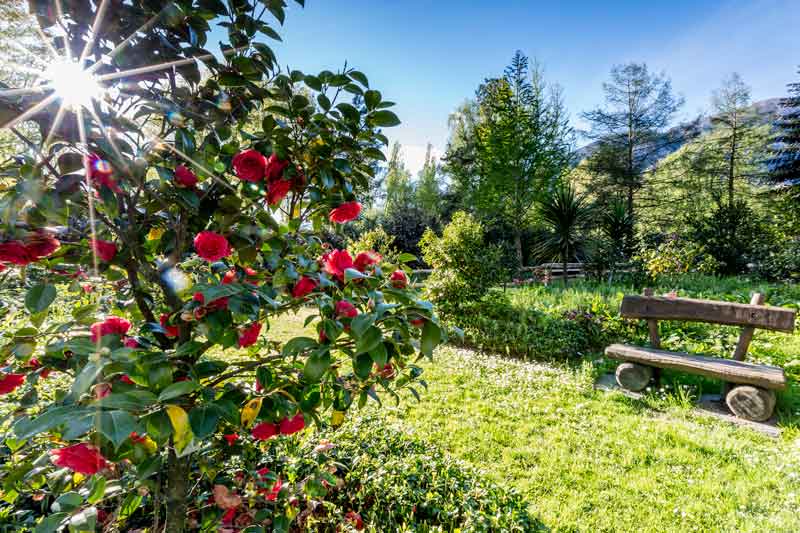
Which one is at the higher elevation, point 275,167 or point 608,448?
point 275,167

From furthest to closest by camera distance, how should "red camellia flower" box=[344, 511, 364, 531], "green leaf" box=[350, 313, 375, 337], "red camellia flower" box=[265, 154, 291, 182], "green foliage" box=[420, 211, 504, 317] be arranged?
"green foliage" box=[420, 211, 504, 317]
"red camellia flower" box=[344, 511, 364, 531]
"red camellia flower" box=[265, 154, 291, 182]
"green leaf" box=[350, 313, 375, 337]

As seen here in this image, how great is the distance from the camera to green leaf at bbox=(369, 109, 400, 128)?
100cm

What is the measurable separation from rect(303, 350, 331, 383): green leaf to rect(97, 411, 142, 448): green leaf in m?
0.28

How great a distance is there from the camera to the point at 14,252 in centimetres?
66

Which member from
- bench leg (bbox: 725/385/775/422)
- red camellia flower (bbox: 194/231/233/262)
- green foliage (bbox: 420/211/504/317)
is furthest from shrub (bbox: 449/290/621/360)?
red camellia flower (bbox: 194/231/233/262)

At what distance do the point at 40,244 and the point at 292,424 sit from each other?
712 millimetres

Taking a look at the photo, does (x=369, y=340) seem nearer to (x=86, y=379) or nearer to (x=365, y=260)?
(x=365, y=260)

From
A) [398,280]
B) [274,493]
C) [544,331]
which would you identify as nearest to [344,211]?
[398,280]

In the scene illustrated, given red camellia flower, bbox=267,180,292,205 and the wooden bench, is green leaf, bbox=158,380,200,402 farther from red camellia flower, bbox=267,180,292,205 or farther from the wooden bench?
the wooden bench

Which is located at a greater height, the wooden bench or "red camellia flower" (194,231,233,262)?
"red camellia flower" (194,231,233,262)

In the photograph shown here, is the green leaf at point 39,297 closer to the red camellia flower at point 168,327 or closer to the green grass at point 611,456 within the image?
the red camellia flower at point 168,327

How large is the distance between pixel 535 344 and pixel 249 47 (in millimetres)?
4707

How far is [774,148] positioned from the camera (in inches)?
578

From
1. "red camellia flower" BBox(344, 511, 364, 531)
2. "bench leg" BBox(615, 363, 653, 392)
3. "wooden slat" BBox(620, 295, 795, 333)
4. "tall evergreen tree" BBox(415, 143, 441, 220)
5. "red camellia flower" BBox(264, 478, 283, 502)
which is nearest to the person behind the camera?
"red camellia flower" BBox(264, 478, 283, 502)
